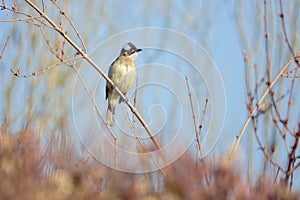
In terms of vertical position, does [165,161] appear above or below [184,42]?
below

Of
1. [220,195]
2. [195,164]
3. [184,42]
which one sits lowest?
[220,195]

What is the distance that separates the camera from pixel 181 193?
266cm

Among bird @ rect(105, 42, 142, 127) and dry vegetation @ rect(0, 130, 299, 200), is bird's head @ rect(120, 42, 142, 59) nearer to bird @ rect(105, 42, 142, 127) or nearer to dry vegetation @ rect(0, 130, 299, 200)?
bird @ rect(105, 42, 142, 127)

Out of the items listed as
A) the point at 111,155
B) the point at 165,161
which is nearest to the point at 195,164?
the point at 165,161

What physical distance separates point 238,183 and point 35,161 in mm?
837

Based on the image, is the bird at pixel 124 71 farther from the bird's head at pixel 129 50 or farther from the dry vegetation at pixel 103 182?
the dry vegetation at pixel 103 182

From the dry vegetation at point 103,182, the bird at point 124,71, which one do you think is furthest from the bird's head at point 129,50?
the dry vegetation at point 103,182

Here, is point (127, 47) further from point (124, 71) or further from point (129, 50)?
point (124, 71)

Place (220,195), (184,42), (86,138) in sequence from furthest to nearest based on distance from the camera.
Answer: (184,42), (86,138), (220,195)

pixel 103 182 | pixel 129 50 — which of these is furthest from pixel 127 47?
pixel 103 182

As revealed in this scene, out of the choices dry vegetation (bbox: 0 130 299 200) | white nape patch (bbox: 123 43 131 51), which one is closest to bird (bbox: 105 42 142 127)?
white nape patch (bbox: 123 43 131 51)

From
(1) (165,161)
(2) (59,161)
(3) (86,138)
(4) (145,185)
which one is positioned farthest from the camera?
(3) (86,138)

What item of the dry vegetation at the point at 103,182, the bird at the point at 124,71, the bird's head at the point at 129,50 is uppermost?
the bird's head at the point at 129,50

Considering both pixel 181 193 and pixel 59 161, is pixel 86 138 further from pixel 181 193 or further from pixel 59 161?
pixel 181 193
